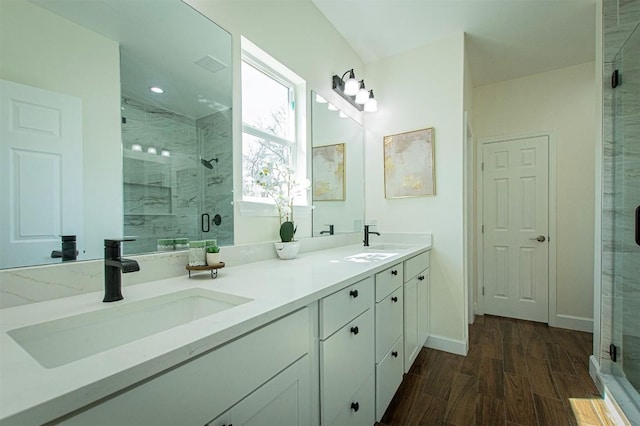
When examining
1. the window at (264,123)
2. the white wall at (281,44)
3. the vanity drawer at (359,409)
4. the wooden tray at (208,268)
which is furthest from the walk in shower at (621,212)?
the wooden tray at (208,268)

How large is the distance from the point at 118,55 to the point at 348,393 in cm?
155

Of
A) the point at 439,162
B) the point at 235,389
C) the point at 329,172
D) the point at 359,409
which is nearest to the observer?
the point at 235,389

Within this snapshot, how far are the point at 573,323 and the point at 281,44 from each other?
12.3ft

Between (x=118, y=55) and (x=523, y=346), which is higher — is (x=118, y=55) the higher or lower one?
the higher one

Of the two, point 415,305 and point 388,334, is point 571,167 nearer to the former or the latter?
point 415,305

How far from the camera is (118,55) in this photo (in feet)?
3.35

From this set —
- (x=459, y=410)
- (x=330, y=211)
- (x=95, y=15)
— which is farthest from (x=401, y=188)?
(x=95, y=15)

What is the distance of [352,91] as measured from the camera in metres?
2.44

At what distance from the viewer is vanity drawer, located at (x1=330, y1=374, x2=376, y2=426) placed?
111 centimetres

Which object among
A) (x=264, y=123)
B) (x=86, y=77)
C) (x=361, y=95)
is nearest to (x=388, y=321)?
(x=264, y=123)

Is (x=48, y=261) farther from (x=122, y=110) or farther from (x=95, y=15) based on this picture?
(x=95, y=15)

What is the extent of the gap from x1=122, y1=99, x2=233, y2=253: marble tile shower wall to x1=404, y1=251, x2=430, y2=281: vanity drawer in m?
1.14

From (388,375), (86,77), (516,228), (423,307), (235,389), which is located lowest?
(388,375)

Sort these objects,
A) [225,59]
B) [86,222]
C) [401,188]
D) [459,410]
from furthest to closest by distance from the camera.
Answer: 1. [401,188]
2. [459,410]
3. [225,59]
4. [86,222]
